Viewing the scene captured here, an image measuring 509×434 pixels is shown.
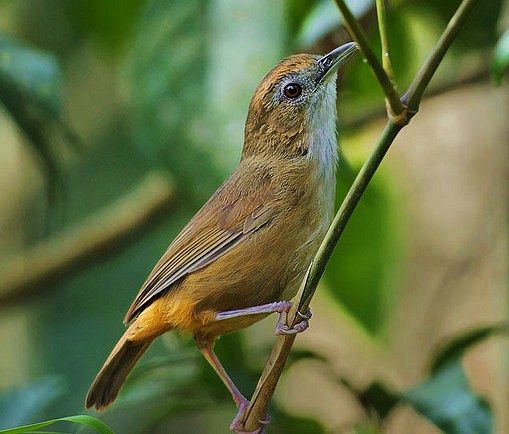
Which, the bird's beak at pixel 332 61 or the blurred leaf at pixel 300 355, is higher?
the bird's beak at pixel 332 61

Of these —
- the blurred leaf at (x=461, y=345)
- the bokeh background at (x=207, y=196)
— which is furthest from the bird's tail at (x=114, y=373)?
the blurred leaf at (x=461, y=345)

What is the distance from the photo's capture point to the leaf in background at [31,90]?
2551 mm

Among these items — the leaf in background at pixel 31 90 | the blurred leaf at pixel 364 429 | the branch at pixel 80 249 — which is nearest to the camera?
the leaf in background at pixel 31 90

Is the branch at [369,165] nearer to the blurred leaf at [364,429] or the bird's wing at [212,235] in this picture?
the bird's wing at [212,235]

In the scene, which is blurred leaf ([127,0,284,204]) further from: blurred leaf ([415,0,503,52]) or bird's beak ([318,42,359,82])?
blurred leaf ([415,0,503,52])

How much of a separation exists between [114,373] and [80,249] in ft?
4.81

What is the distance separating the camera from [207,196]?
8.69 feet

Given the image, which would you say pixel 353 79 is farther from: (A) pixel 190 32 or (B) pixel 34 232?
(B) pixel 34 232

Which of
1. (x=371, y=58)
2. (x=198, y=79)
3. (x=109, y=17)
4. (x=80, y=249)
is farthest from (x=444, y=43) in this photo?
(x=80, y=249)

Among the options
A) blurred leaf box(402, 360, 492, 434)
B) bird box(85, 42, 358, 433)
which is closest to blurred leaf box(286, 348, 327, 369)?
blurred leaf box(402, 360, 492, 434)

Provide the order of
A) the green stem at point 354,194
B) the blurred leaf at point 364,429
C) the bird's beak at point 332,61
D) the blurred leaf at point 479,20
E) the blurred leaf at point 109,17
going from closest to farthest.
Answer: the green stem at point 354,194 → the bird's beak at point 332,61 → the blurred leaf at point 364,429 → the blurred leaf at point 479,20 → the blurred leaf at point 109,17

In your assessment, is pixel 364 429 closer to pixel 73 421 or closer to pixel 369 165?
pixel 73 421

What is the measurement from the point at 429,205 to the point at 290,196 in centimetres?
307

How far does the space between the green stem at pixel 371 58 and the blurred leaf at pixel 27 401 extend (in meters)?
1.74
